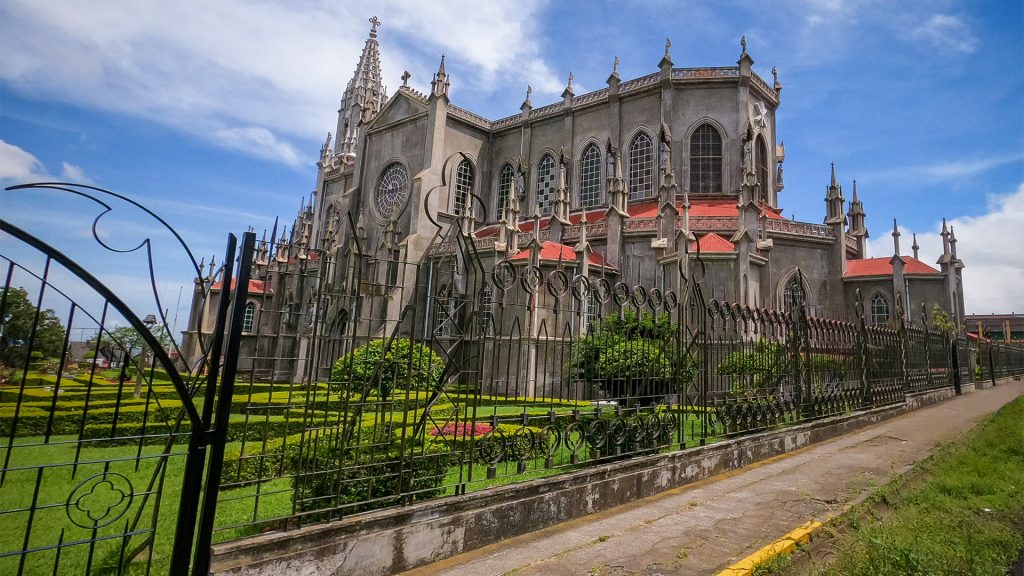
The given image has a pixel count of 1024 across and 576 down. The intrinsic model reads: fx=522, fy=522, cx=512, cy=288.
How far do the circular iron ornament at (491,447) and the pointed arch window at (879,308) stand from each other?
2347 cm

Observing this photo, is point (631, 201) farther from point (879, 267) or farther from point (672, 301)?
point (672, 301)

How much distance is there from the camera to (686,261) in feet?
59.2

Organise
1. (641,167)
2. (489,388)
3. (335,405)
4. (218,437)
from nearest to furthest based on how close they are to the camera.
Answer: (218,437) → (335,405) → (489,388) → (641,167)

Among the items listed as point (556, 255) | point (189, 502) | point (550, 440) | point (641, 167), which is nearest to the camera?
point (189, 502)

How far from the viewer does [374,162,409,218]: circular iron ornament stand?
1166 inches

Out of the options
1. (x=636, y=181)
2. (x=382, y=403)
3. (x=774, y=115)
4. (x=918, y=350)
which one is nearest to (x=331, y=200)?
(x=636, y=181)

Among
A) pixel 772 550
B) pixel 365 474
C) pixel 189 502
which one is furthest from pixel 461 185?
pixel 189 502

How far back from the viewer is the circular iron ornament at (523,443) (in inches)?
189

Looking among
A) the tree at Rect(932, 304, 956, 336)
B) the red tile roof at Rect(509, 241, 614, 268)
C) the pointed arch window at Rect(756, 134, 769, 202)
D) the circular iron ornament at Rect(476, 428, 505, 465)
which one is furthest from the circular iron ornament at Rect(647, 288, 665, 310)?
the tree at Rect(932, 304, 956, 336)

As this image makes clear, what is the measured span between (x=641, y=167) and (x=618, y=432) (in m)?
22.1

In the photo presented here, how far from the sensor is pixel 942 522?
4332 mm

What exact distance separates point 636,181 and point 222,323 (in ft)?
81.8

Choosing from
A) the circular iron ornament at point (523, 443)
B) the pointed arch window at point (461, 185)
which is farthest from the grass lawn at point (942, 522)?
the pointed arch window at point (461, 185)

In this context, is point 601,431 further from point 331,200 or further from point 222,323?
point 331,200
